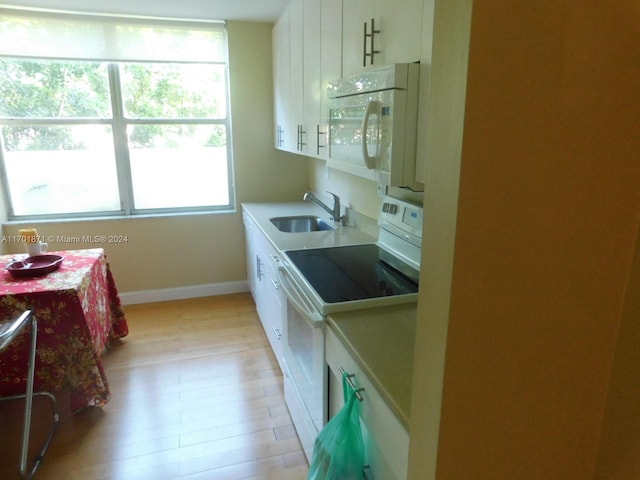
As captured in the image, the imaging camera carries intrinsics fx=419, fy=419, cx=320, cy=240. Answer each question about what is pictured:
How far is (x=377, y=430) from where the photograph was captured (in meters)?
1.13

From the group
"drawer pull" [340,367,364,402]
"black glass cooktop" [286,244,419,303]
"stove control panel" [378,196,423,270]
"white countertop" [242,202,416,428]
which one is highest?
"stove control panel" [378,196,423,270]

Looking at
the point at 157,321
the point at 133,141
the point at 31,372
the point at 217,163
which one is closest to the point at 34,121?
the point at 133,141

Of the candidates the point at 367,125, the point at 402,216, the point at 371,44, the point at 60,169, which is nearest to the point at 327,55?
the point at 371,44

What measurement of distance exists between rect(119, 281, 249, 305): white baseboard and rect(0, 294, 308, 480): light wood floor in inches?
24.1

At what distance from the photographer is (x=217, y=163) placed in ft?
12.8

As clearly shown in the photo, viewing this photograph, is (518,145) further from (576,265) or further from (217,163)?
(217,163)

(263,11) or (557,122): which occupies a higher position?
(263,11)

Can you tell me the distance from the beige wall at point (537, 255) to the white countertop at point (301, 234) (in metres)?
1.66

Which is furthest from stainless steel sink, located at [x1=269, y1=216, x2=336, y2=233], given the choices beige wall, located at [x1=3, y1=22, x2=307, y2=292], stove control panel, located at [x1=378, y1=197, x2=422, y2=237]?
stove control panel, located at [x1=378, y1=197, x2=422, y2=237]

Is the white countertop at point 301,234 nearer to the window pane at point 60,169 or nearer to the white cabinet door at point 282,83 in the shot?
the white cabinet door at point 282,83

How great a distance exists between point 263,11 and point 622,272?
3.22 metres

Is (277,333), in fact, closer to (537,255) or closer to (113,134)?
(537,255)

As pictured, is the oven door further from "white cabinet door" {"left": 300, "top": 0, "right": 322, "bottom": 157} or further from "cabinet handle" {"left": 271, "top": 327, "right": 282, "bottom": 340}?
"white cabinet door" {"left": 300, "top": 0, "right": 322, "bottom": 157}

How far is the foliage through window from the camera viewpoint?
3.33 m
